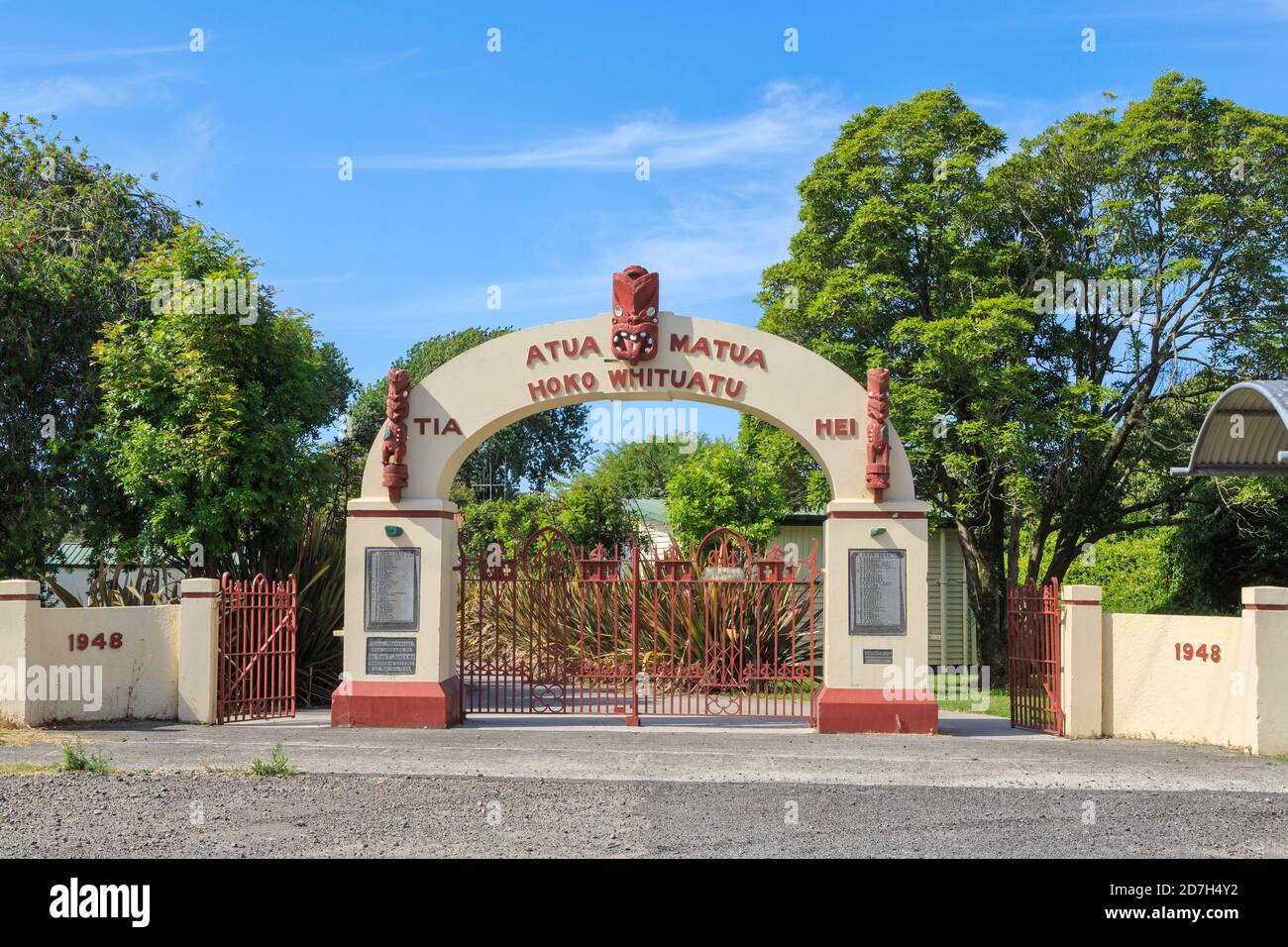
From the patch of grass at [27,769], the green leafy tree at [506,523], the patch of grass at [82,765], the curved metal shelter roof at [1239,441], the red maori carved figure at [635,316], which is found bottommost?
the patch of grass at [27,769]

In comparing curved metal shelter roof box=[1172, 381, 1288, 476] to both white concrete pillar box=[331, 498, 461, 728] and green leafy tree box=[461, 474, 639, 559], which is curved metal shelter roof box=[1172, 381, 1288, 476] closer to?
white concrete pillar box=[331, 498, 461, 728]

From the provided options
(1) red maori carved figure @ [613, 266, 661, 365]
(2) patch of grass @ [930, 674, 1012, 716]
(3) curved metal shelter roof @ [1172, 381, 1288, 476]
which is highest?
(1) red maori carved figure @ [613, 266, 661, 365]

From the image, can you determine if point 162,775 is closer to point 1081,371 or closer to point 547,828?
point 547,828

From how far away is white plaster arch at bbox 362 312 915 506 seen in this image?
13.5m

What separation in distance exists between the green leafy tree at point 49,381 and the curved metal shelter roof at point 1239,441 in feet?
45.3

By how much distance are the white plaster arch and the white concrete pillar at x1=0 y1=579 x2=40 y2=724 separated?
372 centimetres

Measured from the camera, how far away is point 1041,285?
19.4m

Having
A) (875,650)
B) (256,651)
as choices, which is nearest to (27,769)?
(256,651)

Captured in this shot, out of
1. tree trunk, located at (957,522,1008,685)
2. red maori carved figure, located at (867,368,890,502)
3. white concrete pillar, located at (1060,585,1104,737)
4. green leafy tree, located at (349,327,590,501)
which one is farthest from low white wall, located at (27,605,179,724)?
green leafy tree, located at (349,327,590,501)

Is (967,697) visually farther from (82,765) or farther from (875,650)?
(82,765)

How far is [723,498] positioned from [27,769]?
487 inches

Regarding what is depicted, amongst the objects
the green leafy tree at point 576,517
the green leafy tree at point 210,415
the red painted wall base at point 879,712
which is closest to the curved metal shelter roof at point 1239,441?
the red painted wall base at point 879,712

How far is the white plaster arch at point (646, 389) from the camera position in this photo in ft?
44.4

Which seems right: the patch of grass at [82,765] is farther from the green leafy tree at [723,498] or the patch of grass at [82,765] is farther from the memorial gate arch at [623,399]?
the green leafy tree at [723,498]
